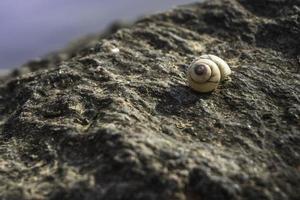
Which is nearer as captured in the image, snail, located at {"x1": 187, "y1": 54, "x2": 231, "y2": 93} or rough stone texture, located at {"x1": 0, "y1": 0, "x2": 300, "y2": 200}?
rough stone texture, located at {"x1": 0, "y1": 0, "x2": 300, "y2": 200}

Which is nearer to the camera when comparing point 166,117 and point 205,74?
point 166,117

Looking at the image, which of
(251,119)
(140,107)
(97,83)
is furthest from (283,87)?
(97,83)

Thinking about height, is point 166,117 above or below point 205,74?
below

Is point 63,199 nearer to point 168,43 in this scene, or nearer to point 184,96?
point 184,96

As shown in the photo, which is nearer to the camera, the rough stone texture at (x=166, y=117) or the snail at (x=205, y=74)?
the rough stone texture at (x=166, y=117)
